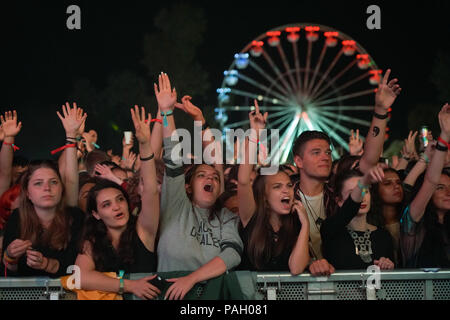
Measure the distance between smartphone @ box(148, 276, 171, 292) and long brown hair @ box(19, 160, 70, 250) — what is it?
0.82 m

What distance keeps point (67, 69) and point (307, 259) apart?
27.8m

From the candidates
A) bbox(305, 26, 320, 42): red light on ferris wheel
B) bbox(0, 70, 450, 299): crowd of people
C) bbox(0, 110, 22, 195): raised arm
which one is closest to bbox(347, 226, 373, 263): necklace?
bbox(0, 70, 450, 299): crowd of people

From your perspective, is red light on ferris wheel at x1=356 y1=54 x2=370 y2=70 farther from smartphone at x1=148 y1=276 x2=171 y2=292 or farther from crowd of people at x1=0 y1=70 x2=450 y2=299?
smartphone at x1=148 y1=276 x2=171 y2=292

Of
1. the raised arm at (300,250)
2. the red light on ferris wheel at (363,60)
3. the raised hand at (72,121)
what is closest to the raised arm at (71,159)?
A: the raised hand at (72,121)

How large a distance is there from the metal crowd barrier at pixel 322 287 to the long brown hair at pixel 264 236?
0.48m

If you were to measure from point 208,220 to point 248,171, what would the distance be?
0.41m

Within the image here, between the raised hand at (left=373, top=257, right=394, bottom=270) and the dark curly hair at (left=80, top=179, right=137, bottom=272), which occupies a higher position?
the dark curly hair at (left=80, top=179, right=137, bottom=272)

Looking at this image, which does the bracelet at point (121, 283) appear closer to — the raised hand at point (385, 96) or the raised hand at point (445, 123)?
the raised hand at point (385, 96)

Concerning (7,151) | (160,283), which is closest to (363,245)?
(160,283)

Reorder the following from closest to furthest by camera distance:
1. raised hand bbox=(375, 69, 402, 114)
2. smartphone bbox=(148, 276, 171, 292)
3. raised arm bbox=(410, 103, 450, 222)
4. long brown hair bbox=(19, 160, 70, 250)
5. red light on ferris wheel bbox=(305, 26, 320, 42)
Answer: smartphone bbox=(148, 276, 171, 292)
long brown hair bbox=(19, 160, 70, 250)
raised arm bbox=(410, 103, 450, 222)
raised hand bbox=(375, 69, 402, 114)
red light on ferris wheel bbox=(305, 26, 320, 42)

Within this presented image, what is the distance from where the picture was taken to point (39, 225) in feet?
14.1

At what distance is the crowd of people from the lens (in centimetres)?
399

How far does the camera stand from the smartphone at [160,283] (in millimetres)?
3742
